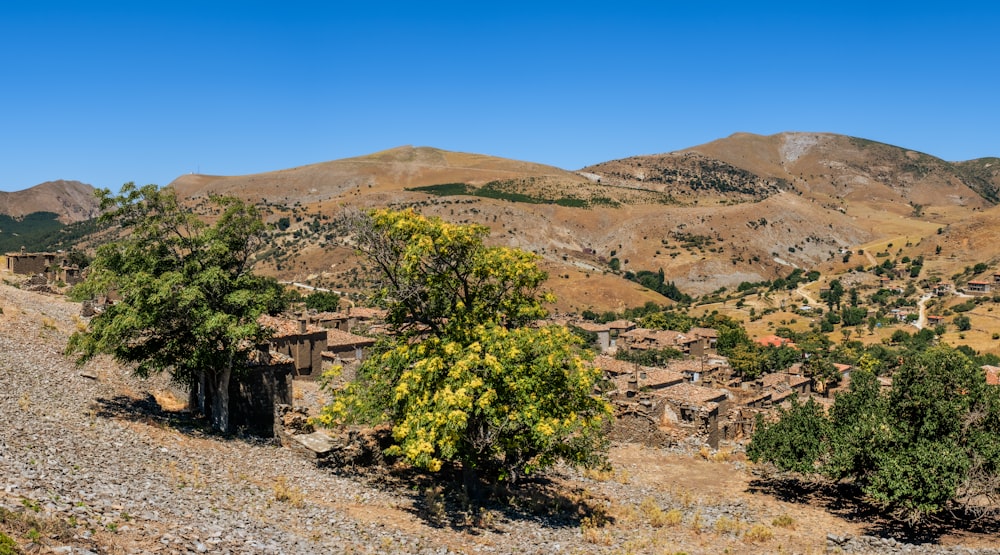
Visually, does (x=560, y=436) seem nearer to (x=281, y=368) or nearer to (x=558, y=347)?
(x=558, y=347)

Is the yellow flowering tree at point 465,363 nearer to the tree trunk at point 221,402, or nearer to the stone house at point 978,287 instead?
the tree trunk at point 221,402

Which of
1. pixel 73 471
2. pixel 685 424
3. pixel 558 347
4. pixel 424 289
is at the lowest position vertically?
pixel 685 424

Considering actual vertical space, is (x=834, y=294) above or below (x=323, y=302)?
above

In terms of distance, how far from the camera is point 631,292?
5413 inches

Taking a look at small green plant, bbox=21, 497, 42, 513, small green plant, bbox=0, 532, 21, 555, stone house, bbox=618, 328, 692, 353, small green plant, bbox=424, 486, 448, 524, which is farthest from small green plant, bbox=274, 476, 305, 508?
stone house, bbox=618, 328, 692, 353

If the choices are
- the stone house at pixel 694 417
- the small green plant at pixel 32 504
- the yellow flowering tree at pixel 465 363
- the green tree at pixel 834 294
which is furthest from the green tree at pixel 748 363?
the green tree at pixel 834 294

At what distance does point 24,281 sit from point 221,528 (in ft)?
153

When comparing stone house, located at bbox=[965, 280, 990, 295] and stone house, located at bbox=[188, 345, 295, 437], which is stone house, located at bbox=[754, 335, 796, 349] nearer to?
stone house, located at bbox=[965, 280, 990, 295]

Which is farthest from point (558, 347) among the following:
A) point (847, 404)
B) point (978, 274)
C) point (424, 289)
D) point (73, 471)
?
point (978, 274)

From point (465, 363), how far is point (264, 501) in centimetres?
587

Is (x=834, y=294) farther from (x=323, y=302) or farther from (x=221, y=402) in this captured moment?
(x=221, y=402)

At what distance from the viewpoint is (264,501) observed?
16812 mm

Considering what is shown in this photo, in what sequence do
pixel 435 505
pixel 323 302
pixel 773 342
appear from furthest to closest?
pixel 323 302, pixel 773 342, pixel 435 505

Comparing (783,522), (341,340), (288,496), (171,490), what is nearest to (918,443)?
(783,522)
